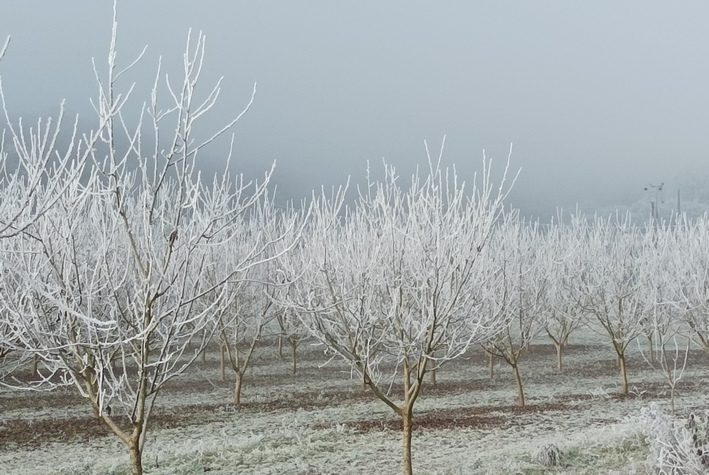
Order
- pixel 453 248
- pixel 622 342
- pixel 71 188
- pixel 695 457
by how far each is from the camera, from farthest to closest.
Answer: pixel 622 342
pixel 453 248
pixel 695 457
pixel 71 188

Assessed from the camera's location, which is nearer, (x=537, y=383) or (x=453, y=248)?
(x=453, y=248)

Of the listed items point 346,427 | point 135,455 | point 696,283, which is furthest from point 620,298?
point 135,455

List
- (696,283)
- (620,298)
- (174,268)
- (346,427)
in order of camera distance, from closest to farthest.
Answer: (174,268) → (346,427) → (696,283) → (620,298)

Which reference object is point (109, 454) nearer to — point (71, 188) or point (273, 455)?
point (273, 455)

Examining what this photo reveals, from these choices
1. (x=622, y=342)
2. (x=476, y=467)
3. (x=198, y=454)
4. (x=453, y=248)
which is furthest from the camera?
(x=622, y=342)

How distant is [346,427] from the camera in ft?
40.7

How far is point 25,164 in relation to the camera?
4.66 metres

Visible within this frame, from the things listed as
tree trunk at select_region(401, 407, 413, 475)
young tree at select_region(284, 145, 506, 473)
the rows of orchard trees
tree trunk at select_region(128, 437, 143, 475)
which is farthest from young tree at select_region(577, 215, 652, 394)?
tree trunk at select_region(128, 437, 143, 475)

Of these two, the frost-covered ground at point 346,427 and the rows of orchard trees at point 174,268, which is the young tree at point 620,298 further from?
the rows of orchard trees at point 174,268

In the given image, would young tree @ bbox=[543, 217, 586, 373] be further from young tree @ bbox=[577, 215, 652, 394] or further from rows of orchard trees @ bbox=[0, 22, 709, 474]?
rows of orchard trees @ bbox=[0, 22, 709, 474]

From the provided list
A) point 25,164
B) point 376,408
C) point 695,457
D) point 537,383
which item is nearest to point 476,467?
point 695,457

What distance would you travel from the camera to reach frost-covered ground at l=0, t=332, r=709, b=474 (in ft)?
31.3

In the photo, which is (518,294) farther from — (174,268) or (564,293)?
(174,268)

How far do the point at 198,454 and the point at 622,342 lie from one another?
11560 millimetres
